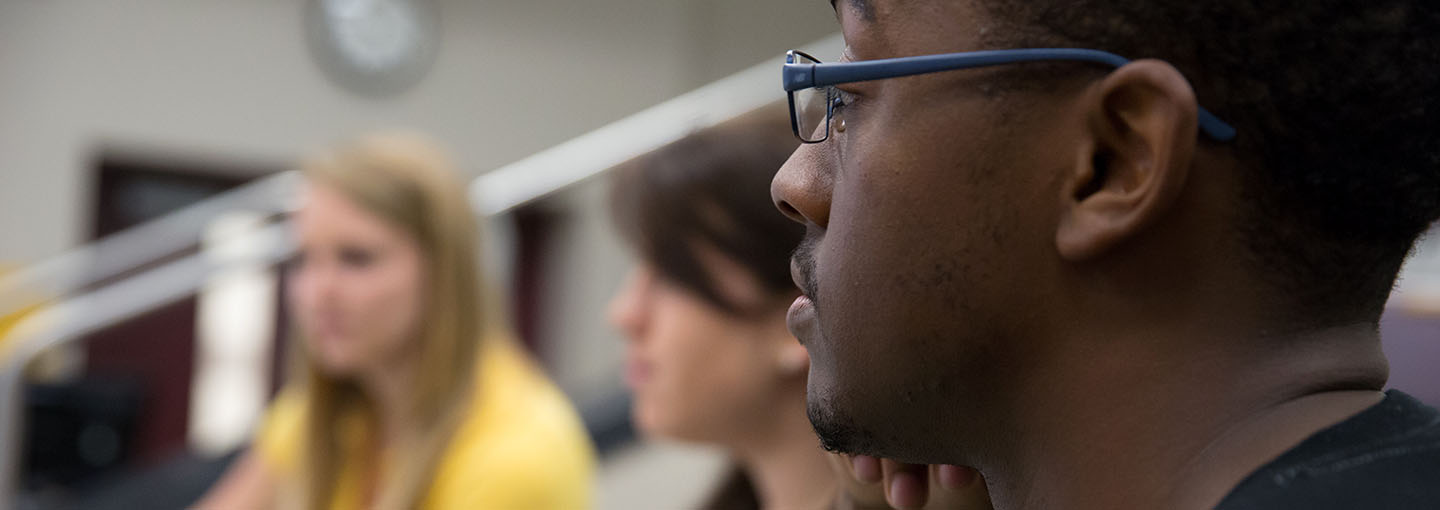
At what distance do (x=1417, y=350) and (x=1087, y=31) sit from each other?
234cm

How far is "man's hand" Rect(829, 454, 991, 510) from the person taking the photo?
881mm

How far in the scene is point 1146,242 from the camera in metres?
0.70

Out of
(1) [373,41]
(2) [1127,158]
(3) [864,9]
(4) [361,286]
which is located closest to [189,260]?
(1) [373,41]

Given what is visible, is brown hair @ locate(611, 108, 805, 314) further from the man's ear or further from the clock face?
the clock face

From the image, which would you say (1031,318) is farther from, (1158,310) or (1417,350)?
(1417,350)

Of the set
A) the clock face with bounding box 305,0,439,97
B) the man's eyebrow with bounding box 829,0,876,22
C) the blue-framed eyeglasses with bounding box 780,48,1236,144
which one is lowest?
the blue-framed eyeglasses with bounding box 780,48,1236,144

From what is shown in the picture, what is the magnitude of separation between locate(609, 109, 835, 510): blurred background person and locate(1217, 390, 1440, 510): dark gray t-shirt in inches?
34.9

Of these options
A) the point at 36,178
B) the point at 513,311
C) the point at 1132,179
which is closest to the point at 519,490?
the point at 1132,179

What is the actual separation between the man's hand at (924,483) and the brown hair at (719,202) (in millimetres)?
623

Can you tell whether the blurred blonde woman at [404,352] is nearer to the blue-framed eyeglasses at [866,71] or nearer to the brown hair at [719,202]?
the brown hair at [719,202]

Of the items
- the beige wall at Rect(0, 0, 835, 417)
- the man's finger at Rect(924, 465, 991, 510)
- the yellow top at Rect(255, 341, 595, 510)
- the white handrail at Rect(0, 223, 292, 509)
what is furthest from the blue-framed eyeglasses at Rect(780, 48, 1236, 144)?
the beige wall at Rect(0, 0, 835, 417)

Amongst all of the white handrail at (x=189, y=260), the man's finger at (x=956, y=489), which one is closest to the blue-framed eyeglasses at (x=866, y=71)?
the man's finger at (x=956, y=489)

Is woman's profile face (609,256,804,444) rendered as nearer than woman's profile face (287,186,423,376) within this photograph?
Yes

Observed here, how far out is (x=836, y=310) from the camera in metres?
0.78
